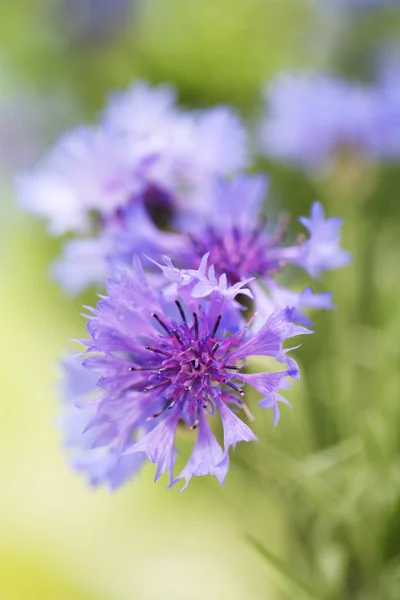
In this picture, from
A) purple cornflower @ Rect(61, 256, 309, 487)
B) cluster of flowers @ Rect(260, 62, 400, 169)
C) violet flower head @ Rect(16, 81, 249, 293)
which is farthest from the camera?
cluster of flowers @ Rect(260, 62, 400, 169)

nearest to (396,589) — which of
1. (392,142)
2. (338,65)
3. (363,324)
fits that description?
(363,324)

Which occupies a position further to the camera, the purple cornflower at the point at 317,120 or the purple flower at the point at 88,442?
the purple cornflower at the point at 317,120

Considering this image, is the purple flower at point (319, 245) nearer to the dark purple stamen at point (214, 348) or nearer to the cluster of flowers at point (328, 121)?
the dark purple stamen at point (214, 348)

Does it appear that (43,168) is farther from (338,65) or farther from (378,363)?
(338,65)

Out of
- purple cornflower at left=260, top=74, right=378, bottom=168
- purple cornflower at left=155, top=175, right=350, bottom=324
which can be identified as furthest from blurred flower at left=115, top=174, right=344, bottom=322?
purple cornflower at left=260, top=74, right=378, bottom=168

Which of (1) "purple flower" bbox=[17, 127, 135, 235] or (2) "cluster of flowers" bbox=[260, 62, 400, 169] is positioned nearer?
(1) "purple flower" bbox=[17, 127, 135, 235]

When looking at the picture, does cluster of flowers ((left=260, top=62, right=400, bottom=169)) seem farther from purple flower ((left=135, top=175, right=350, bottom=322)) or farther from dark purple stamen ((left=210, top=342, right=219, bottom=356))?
dark purple stamen ((left=210, top=342, right=219, bottom=356))

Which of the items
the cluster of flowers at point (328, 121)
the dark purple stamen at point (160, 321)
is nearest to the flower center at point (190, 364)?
the dark purple stamen at point (160, 321)
